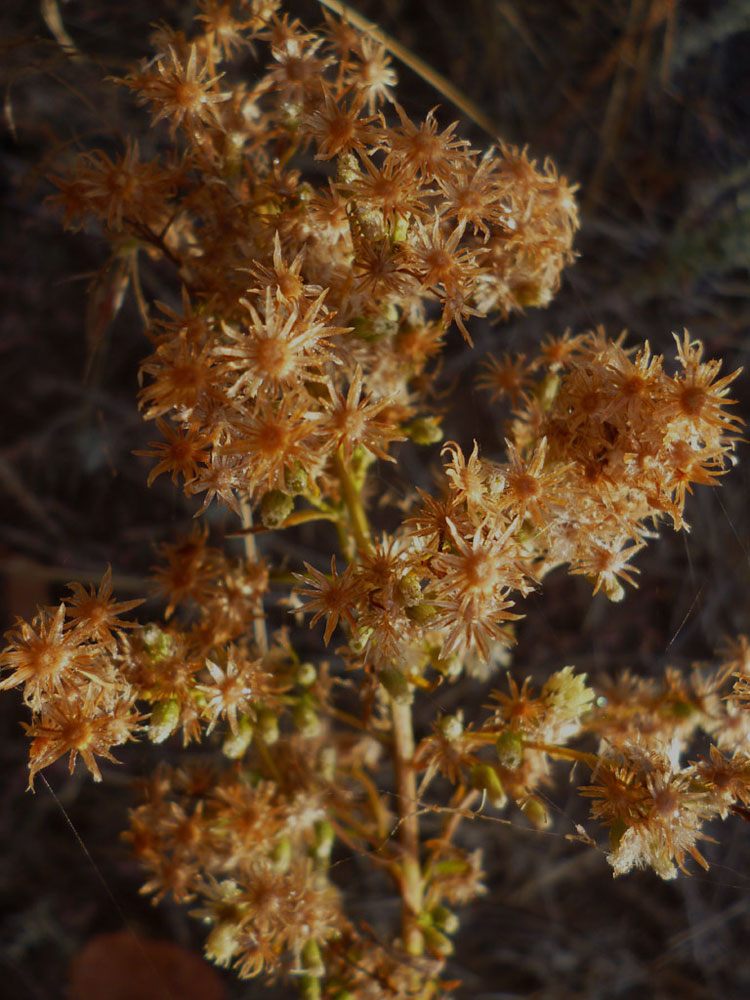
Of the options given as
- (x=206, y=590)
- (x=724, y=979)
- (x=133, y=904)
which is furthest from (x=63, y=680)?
(x=724, y=979)

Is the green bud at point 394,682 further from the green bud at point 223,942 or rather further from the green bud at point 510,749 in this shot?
→ the green bud at point 223,942

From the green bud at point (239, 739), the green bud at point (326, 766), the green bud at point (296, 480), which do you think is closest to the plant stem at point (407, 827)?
the green bud at point (326, 766)

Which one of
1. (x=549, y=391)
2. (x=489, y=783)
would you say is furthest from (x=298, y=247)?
(x=489, y=783)

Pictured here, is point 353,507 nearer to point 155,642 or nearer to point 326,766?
point 155,642

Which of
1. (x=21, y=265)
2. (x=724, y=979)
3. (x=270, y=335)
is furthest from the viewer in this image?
(x=21, y=265)

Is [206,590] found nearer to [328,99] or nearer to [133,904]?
[328,99]

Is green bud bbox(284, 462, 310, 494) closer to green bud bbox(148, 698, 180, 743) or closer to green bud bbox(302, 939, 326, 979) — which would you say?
green bud bbox(148, 698, 180, 743)
